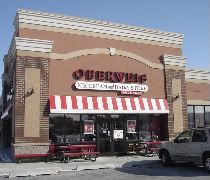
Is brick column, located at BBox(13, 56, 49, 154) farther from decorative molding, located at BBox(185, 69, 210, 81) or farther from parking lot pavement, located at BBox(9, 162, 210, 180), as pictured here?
decorative molding, located at BBox(185, 69, 210, 81)

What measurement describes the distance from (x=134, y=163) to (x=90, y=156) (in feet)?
9.72

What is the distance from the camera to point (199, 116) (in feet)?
85.6

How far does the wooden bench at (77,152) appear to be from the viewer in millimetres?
19003

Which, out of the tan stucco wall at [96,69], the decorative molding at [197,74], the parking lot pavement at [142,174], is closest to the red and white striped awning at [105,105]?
the tan stucco wall at [96,69]

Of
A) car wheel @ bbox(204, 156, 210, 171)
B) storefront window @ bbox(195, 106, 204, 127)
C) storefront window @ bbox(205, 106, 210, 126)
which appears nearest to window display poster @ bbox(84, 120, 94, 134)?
car wheel @ bbox(204, 156, 210, 171)

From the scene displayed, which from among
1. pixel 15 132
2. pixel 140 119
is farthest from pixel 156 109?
pixel 15 132

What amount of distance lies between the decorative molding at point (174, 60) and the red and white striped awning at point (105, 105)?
9.07ft

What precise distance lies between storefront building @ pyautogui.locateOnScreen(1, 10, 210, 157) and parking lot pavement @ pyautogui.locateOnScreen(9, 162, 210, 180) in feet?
14.8

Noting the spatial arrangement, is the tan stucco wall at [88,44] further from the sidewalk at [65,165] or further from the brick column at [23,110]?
the sidewalk at [65,165]

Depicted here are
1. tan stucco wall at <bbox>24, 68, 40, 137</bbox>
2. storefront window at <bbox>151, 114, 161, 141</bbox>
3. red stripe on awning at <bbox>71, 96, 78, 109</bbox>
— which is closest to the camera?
tan stucco wall at <bbox>24, 68, 40, 137</bbox>

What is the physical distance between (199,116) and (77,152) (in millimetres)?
10787

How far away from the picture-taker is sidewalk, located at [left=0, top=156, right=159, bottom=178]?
15617 mm

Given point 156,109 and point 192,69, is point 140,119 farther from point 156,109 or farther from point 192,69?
point 192,69

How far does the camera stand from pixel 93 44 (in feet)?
71.8
